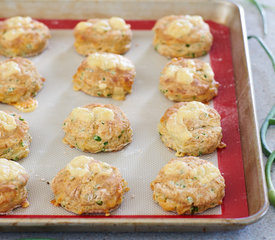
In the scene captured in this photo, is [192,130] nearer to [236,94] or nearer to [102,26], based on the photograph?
[236,94]

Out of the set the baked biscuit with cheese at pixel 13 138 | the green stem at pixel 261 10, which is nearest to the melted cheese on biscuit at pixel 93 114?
the baked biscuit with cheese at pixel 13 138

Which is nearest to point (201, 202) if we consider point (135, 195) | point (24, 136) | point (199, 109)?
point (135, 195)

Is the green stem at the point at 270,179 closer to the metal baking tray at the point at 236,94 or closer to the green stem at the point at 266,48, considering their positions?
the metal baking tray at the point at 236,94

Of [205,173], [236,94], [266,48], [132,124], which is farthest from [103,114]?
[266,48]

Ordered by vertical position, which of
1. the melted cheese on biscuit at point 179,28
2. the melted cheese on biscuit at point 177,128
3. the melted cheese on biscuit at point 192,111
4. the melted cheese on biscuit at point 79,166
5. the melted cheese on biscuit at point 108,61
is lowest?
the melted cheese on biscuit at point 79,166

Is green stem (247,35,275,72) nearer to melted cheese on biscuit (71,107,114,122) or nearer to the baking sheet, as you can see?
the baking sheet
